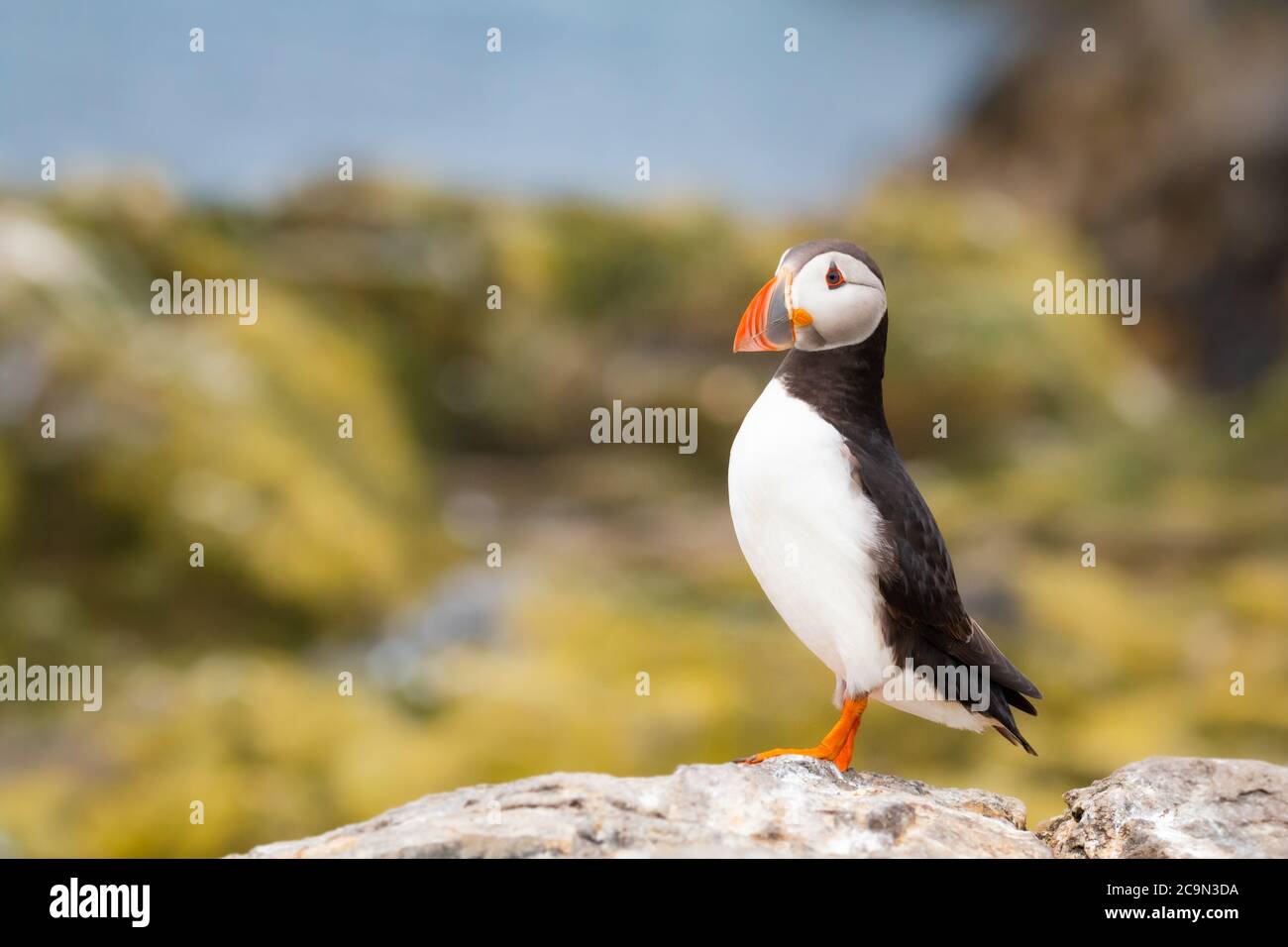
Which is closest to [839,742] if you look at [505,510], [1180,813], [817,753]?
[817,753]

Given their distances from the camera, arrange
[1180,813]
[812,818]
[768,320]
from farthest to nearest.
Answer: [1180,813], [768,320], [812,818]

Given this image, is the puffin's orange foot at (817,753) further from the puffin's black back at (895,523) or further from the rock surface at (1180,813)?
the rock surface at (1180,813)

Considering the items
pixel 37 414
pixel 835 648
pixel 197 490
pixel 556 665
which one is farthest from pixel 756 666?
pixel 37 414

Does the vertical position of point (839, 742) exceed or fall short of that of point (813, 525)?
it falls short

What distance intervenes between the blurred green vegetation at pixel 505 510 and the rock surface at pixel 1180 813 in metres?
4.14

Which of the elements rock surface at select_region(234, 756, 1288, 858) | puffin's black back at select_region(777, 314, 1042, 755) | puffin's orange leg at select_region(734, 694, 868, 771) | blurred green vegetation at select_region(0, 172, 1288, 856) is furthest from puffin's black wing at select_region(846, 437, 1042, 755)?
blurred green vegetation at select_region(0, 172, 1288, 856)

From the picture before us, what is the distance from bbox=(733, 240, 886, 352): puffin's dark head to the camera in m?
3.22

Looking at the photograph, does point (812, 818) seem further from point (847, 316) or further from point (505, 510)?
point (505, 510)

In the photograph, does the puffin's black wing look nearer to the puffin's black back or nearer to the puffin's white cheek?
the puffin's black back

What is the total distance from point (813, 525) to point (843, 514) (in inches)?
3.4

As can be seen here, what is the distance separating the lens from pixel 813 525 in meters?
3.25

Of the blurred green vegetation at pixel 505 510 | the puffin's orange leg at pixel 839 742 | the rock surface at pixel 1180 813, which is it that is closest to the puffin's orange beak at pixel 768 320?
the puffin's orange leg at pixel 839 742

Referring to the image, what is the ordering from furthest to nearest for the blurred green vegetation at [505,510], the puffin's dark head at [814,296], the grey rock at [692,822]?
1. the blurred green vegetation at [505,510]
2. the puffin's dark head at [814,296]
3. the grey rock at [692,822]

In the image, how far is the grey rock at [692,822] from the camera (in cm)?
295
